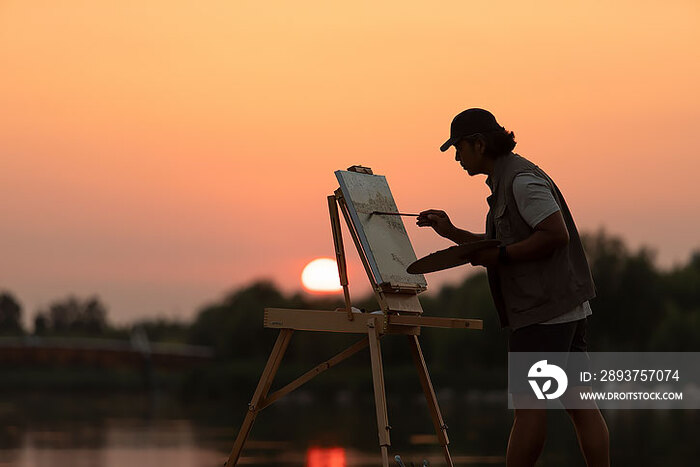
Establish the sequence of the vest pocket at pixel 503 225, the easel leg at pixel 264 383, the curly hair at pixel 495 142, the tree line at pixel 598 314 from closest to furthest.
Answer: the vest pocket at pixel 503 225 < the curly hair at pixel 495 142 < the easel leg at pixel 264 383 < the tree line at pixel 598 314

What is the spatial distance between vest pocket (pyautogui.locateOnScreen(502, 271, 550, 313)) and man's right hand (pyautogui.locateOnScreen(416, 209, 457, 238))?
1.57ft

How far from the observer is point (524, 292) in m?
5.11

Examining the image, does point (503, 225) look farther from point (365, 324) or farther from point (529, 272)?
point (365, 324)

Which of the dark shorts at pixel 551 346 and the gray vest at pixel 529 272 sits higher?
the gray vest at pixel 529 272

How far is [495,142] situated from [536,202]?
0.40m

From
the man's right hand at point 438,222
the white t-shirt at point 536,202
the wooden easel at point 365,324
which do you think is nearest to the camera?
the white t-shirt at point 536,202

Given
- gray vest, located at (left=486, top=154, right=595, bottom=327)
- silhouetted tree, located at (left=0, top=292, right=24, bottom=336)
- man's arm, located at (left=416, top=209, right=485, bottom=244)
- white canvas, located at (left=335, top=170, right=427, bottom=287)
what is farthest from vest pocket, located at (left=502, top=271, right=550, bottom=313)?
silhouetted tree, located at (left=0, top=292, right=24, bottom=336)

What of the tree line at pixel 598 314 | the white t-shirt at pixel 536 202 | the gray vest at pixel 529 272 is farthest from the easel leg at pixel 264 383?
the tree line at pixel 598 314

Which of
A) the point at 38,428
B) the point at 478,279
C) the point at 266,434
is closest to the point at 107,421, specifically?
the point at 38,428

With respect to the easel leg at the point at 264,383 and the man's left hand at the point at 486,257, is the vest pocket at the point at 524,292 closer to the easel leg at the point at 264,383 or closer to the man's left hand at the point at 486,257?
the man's left hand at the point at 486,257

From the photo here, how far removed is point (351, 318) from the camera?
Result: 6.23 meters

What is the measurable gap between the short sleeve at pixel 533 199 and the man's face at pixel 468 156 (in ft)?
0.94

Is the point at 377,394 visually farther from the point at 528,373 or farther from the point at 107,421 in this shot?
the point at 107,421

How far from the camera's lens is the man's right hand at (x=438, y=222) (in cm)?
557
